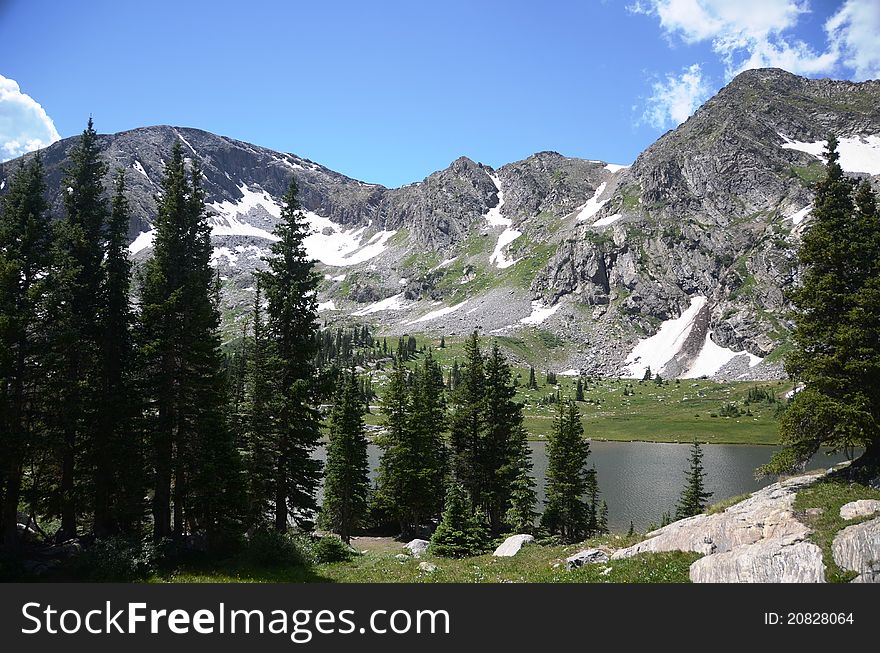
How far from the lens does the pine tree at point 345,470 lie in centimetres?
4250

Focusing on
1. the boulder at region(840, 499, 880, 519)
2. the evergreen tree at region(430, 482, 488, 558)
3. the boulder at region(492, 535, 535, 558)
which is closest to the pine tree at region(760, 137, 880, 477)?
the boulder at region(840, 499, 880, 519)

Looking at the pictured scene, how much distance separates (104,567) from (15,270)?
1452 cm

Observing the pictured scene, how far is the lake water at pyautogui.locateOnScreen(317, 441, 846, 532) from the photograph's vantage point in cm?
6706

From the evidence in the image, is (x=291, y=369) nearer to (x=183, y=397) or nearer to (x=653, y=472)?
(x=183, y=397)

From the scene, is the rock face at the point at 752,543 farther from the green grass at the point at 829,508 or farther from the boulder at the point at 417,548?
the boulder at the point at 417,548

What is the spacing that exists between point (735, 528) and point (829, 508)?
3.31 metres

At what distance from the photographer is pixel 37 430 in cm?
2252

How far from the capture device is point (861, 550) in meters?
13.9

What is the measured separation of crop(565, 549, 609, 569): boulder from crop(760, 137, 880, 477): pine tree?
9818 millimetres

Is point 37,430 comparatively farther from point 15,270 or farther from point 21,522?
point 21,522

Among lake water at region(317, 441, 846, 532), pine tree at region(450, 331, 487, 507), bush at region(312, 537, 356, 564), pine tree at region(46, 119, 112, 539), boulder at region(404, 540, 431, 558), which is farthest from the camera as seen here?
lake water at region(317, 441, 846, 532)

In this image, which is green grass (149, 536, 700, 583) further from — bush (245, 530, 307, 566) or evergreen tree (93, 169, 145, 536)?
evergreen tree (93, 169, 145, 536)

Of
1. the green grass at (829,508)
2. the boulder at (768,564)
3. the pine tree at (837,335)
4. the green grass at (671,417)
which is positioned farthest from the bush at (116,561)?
the green grass at (671,417)
